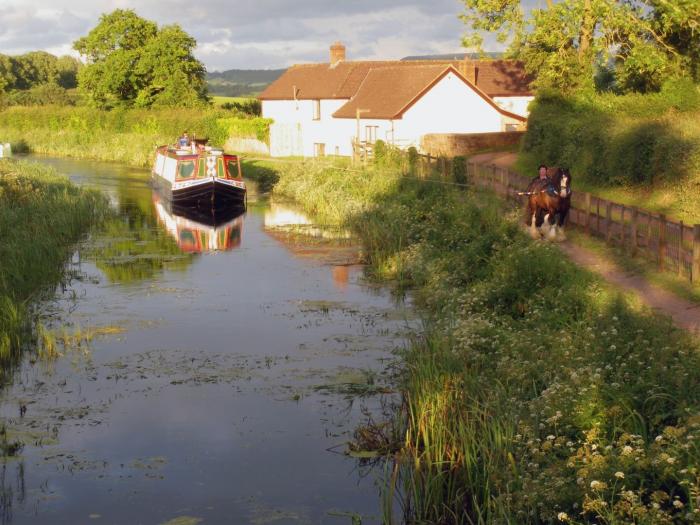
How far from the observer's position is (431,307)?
17.0 m

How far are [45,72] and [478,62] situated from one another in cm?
6823

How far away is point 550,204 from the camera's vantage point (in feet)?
60.3

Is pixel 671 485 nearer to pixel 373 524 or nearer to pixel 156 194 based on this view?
pixel 373 524

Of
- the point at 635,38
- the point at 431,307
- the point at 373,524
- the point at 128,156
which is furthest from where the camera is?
the point at 128,156

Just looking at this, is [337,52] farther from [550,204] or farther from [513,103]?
[550,204]

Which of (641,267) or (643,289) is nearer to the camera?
(643,289)

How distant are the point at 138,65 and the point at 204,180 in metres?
33.6

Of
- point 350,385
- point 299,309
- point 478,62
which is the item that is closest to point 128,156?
point 478,62

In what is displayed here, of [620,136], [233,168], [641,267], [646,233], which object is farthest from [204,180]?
[641,267]

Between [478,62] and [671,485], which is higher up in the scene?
[478,62]

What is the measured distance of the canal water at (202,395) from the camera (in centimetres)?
982

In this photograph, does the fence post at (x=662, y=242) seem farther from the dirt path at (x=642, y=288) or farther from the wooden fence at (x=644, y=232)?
the dirt path at (x=642, y=288)

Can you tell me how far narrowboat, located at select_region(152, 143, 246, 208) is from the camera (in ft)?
114

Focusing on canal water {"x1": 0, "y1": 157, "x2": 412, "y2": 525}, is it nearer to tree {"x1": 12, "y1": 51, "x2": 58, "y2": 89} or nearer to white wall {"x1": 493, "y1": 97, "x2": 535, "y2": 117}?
white wall {"x1": 493, "y1": 97, "x2": 535, "y2": 117}
